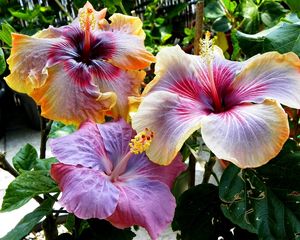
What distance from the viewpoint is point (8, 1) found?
235 cm

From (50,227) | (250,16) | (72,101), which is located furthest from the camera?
(250,16)

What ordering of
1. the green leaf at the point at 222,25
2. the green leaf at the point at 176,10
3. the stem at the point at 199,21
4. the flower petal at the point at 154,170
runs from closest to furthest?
the flower petal at the point at 154,170, the stem at the point at 199,21, the green leaf at the point at 222,25, the green leaf at the point at 176,10

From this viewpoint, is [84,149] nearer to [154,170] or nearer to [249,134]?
[154,170]

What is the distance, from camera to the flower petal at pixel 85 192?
1.84 ft

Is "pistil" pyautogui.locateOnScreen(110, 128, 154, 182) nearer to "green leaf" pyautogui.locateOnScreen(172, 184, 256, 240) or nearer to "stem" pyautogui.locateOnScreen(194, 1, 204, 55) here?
"green leaf" pyautogui.locateOnScreen(172, 184, 256, 240)

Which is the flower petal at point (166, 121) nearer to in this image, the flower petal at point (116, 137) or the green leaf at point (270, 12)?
the flower petal at point (116, 137)

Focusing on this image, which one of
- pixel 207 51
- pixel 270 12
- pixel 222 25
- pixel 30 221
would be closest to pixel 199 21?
pixel 207 51

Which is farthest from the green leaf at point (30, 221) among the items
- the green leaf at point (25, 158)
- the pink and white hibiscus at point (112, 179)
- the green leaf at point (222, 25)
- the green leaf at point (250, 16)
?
the green leaf at point (222, 25)

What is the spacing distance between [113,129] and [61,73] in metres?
0.11

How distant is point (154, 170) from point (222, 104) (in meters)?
0.14

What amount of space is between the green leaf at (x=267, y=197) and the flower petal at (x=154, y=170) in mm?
86

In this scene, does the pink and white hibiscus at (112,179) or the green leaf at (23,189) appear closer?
the pink and white hibiscus at (112,179)

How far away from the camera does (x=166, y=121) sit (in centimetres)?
62

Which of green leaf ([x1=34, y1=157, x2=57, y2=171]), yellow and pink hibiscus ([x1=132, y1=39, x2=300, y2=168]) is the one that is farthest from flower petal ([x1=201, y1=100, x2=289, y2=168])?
green leaf ([x1=34, y1=157, x2=57, y2=171])
